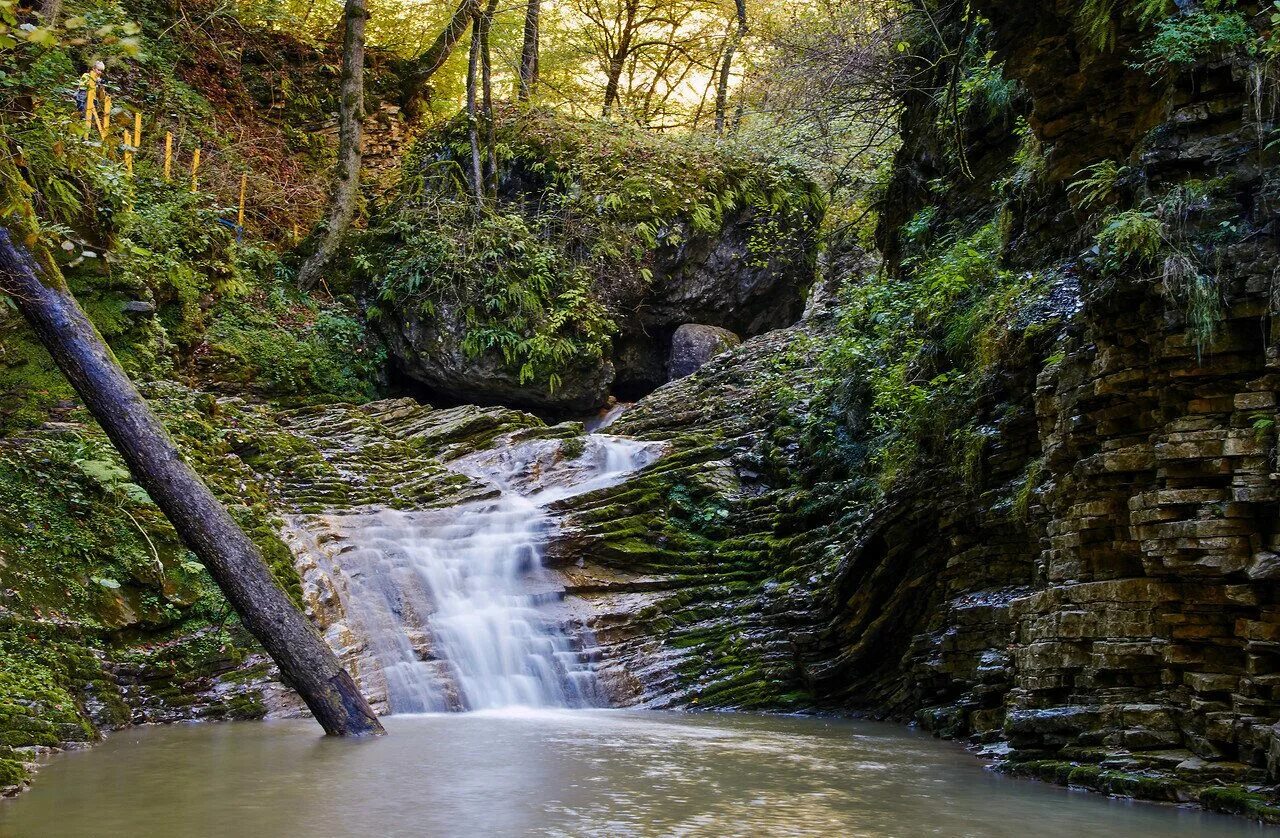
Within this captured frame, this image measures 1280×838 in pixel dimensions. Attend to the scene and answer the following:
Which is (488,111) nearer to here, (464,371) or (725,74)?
(464,371)

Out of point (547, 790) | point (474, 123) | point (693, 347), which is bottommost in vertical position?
point (547, 790)

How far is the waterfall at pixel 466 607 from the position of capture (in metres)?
11.6

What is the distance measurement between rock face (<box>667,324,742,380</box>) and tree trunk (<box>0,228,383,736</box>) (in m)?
14.0

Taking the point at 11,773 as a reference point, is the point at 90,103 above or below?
above

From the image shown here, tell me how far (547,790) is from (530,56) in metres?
23.4

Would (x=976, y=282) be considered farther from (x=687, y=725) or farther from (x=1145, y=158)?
(x=687, y=725)

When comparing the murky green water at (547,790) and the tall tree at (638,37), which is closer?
the murky green water at (547,790)

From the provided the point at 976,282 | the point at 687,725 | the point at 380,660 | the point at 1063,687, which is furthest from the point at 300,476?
the point at 1063,687

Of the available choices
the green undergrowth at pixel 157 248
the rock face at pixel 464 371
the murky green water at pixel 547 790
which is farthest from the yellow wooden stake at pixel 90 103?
the murky green water at pixel 547 790

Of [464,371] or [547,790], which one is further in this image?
[464,371]

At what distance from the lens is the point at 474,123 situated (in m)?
22.4

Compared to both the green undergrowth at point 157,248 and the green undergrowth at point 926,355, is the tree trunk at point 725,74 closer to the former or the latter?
the green undergrowth at point 157,248

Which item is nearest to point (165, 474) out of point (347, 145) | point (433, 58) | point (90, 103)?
point (90, 103)

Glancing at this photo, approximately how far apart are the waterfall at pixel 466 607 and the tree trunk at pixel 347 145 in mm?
9390
